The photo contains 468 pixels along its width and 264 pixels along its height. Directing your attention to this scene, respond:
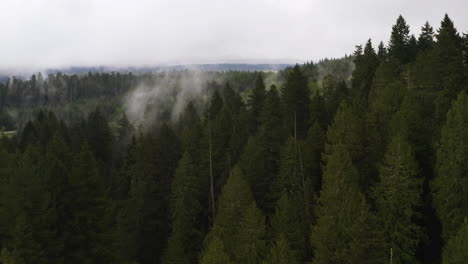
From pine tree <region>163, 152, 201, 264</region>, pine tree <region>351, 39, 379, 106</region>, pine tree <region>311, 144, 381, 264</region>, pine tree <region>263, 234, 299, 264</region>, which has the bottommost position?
pine tree <region>163, 152, 201, 264</region>

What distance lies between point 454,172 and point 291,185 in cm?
1872

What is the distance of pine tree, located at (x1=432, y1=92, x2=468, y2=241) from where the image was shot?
31.6 meters

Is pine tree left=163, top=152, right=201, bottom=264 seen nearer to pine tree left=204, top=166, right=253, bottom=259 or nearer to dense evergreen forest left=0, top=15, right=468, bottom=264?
dense evergreen forest left=0, top=15, right=468, bottom=264

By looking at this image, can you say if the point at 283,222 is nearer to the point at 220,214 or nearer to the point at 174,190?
the point at 220,214

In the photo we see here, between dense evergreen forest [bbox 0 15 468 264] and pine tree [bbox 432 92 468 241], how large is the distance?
3.9 inches

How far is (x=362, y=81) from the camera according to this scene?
62.0 metres

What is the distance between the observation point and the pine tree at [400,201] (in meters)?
33.2

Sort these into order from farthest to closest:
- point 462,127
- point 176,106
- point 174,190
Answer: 1. point 176,106
2. point 174,190
3. point 462,127

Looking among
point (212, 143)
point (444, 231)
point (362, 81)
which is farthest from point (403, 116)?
point (212, 143)

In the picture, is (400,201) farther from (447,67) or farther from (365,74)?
(365,74)

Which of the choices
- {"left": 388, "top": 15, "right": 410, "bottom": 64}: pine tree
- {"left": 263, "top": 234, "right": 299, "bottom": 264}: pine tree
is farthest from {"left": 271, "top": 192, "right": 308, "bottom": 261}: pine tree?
{"left": 388, "top": 15, "right": 410, "bottom": 64}: pine tree

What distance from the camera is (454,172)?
105 ft

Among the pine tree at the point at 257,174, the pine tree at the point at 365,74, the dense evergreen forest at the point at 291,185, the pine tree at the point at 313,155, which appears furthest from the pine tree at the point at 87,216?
the pine tree at the point at 365,74

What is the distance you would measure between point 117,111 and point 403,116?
5967 inches
